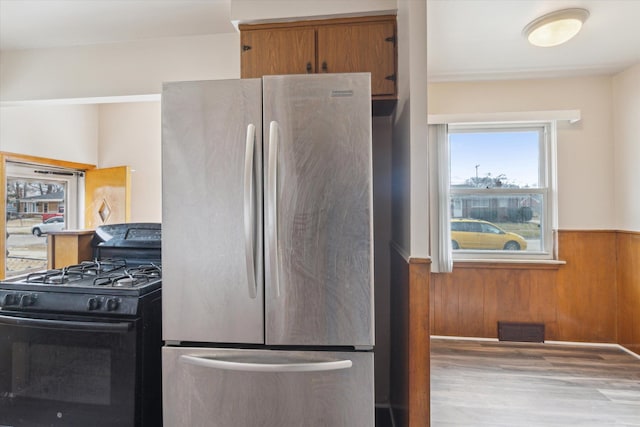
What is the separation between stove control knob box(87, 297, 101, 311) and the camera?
4.57ft

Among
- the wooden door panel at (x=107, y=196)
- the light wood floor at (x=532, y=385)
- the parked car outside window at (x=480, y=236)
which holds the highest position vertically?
the wooden door panel at (x=107, y=196)

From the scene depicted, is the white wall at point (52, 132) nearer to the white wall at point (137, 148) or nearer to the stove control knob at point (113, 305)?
the white wall at point (137, 148)

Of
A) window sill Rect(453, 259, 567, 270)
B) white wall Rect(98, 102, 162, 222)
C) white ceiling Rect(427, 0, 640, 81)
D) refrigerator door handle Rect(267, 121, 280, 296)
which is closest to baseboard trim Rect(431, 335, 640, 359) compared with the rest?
window sill Rect(453, 259, 567, 270)

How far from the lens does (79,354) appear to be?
1417mm

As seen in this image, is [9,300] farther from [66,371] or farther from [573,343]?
[573,343]

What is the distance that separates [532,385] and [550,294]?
102 cm

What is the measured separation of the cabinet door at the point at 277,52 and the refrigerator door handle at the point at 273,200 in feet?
2.55

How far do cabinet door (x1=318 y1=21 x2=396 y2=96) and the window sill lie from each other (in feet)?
6.69

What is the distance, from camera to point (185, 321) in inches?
50.2

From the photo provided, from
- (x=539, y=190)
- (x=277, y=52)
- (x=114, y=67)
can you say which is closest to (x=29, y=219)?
(x=114, y=67)

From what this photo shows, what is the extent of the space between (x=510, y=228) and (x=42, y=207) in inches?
183

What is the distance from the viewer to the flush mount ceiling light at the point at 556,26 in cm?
202

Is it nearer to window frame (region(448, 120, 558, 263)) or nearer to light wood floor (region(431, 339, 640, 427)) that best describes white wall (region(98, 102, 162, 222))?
window frame (region(448, 120, 558, 263))

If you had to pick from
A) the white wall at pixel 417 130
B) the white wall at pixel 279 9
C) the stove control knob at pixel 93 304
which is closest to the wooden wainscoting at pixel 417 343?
the white wall at pixel 417 130
